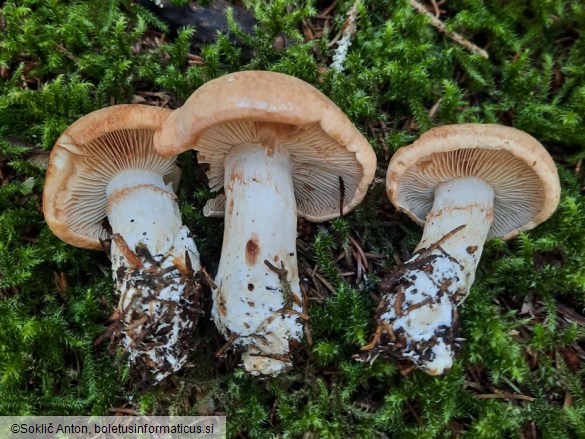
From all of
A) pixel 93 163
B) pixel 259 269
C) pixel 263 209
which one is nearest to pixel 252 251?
pixel 259 269

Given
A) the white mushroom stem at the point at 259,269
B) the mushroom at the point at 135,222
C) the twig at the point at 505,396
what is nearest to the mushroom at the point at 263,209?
the white mushroom stem at the point at 259,269

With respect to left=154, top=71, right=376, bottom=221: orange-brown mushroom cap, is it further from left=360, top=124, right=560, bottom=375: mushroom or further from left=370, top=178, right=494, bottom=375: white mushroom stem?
left=370, top=178, right=494, bottom=375: white mushroom stem

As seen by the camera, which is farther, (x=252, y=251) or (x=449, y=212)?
(x=449, y=212)

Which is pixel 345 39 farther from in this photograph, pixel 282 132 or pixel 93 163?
pixel 93 163

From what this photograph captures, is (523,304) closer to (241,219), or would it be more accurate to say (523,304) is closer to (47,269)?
(241,219)

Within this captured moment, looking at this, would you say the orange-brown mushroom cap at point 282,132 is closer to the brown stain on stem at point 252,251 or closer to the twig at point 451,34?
the brown stain on stem at point 252,251

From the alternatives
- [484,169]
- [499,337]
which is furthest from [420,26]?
[499,337]
